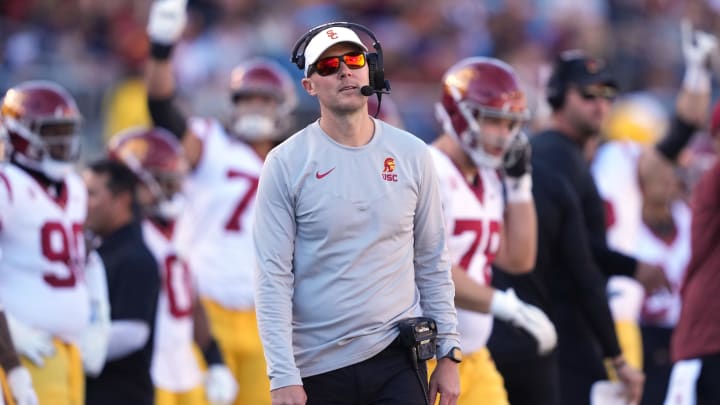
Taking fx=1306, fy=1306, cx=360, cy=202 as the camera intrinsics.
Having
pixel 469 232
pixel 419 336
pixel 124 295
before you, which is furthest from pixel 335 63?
pixel 124 295

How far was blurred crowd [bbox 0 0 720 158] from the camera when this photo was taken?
11461mm

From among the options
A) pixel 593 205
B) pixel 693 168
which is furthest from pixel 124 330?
pixel 693 168

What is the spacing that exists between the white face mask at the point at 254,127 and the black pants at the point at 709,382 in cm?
309

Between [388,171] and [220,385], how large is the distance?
11.0 ft

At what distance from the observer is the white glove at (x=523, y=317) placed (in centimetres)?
507

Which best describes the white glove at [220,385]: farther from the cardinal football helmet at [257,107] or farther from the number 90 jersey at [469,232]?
the number 90 jersey at [469,232]

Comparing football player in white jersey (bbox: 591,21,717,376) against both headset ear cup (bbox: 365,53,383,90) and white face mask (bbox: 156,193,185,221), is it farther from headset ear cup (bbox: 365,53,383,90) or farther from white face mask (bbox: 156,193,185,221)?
headset ear cup (bbox: 365,53,383,90)

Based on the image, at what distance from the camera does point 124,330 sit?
624 centimetres

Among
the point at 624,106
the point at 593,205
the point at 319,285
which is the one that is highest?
the point at 319,285

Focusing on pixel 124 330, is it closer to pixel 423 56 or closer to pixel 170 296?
pixel 170 296

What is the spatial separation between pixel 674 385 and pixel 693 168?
5077 mm

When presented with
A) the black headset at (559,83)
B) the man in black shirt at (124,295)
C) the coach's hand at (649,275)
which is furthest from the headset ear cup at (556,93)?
the man in black shirt at (124,295)

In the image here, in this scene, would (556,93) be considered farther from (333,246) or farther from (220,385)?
(333,246)

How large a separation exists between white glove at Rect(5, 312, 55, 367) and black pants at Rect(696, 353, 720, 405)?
2756 mm
